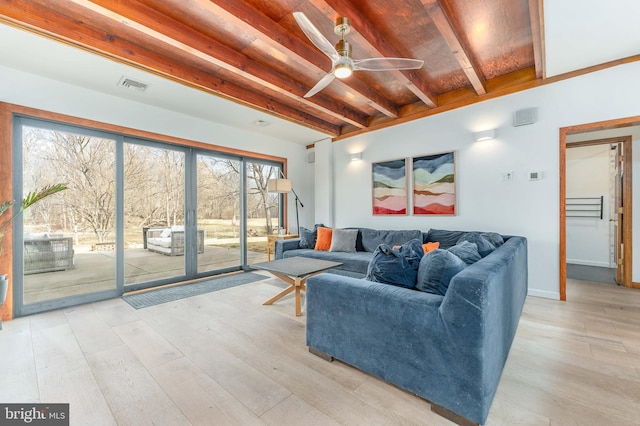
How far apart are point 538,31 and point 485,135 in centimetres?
145

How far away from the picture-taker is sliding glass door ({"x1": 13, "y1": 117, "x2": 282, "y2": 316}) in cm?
311

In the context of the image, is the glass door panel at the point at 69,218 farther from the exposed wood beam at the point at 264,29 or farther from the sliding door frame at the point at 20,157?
the exposed wood beam at the point at 264,29

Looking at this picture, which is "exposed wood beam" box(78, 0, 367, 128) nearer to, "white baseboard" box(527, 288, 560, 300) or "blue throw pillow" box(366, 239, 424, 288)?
"blue throw pillow" box(366, 239, 424, 288)

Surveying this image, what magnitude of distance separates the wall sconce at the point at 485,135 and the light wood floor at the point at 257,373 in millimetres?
2200

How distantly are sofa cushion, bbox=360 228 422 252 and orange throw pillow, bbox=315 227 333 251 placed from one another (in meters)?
0.57

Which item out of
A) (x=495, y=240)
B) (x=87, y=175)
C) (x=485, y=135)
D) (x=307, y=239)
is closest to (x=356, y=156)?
(x=307, y=239)

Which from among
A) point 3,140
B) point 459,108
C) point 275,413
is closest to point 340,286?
point 275,413

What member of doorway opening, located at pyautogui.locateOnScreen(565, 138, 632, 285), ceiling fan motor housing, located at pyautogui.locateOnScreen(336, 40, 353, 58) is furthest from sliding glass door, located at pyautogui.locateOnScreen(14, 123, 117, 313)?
doorway opening, located at pyautogui.locateOnScreen(565, 138, 632, 285)

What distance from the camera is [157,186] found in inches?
160

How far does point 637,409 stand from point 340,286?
1749 mm

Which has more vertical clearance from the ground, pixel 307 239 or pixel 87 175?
pixel 87 175

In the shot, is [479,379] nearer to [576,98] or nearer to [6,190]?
[576,98]

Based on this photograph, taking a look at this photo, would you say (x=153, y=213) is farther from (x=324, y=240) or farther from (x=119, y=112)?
(x=324, y=240)

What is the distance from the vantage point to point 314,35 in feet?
6.57
